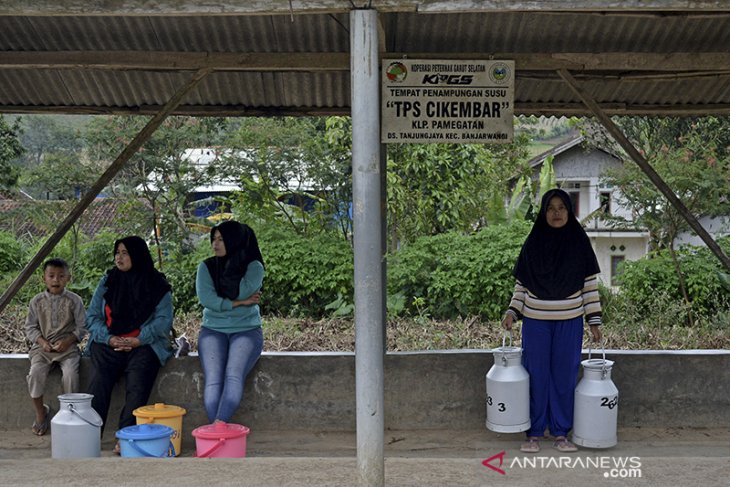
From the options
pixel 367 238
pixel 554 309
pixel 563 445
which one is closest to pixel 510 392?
pixel 563 445

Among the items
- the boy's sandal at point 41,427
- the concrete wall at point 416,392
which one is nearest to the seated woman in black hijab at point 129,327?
the concrete wall at point 416,392

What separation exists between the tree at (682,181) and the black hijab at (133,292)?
6.47 meters

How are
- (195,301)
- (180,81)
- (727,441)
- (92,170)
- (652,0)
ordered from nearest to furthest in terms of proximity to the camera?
(652,0)
(727,441)
(180,81)
(195,301)
(92,170)

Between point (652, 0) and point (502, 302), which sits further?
point (502, 302)

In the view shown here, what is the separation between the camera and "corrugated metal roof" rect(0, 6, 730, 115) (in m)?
6.03

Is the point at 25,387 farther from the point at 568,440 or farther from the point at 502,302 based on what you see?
the point at 502,302

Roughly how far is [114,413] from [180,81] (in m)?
2.55

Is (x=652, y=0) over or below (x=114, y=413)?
over

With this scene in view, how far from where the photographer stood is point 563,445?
6219 millimetres

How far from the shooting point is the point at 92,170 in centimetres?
1305

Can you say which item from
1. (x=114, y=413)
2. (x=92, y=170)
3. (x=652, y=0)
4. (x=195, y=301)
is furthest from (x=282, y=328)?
(x=652, y=0)

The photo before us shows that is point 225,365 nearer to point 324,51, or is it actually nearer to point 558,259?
point 324,51

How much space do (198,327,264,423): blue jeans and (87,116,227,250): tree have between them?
19.4 ft
